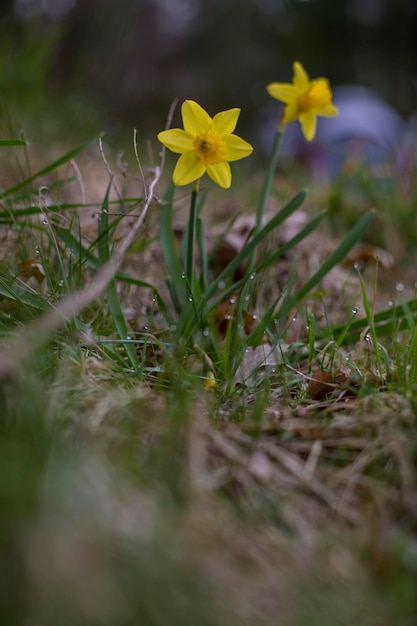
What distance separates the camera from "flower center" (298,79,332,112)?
1.56 meters

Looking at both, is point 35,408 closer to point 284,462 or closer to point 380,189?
point 284,462

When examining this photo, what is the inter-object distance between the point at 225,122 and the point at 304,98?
378 millimetres

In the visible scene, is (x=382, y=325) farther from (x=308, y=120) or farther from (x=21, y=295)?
(x=21, y=295)

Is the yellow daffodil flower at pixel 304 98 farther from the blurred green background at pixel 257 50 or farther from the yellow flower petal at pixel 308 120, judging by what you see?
the blurred green background at pixel 257 50

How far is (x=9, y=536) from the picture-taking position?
660mm

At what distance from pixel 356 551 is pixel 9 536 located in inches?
16.8

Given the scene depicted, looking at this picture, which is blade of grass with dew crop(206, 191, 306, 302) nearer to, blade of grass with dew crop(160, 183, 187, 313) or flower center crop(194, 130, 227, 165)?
blade of grass with dew crop(160, 183, 187, 313)

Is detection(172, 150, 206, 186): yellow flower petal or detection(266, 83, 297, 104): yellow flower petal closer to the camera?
detection(172, 150, 206, 186): yellow flower petal

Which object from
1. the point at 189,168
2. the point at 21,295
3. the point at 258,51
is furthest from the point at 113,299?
the point at 258,51

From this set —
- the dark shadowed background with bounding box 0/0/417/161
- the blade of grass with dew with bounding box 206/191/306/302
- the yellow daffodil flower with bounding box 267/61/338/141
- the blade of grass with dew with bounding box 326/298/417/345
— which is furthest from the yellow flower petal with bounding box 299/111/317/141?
the dark shadowed background with bounding box 0/0/417/161

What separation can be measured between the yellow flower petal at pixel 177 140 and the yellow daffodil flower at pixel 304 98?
1.23 ft

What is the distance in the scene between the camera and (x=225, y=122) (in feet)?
4.25

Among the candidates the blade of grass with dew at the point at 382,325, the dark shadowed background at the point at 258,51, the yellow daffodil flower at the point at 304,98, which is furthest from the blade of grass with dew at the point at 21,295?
the dark shadowed background at the point at 258,51

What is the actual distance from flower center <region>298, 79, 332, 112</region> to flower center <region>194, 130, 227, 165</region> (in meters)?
0.39
